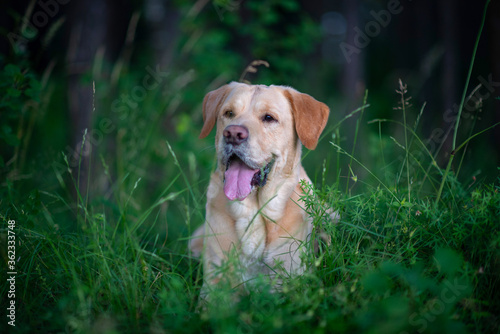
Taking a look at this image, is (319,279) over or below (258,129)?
below

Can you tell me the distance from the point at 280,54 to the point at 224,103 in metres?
3.93

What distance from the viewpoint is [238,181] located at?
2602 mm

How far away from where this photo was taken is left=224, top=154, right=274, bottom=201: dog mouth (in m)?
2.58

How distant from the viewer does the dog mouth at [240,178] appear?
2.58 m

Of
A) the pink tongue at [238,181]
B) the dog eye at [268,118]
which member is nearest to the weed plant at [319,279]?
the pink tongue at [238,181]

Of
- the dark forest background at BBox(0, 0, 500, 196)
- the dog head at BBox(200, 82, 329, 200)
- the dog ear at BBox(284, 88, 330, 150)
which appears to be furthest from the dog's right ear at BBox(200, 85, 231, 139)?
the dark forest background at BBox(0, 0, 500, 196)

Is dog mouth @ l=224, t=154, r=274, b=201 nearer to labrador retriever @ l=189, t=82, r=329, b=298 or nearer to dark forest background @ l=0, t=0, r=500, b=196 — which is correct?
labrador retriever @ l=189, t=82, r=329, b=298

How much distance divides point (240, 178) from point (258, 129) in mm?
374

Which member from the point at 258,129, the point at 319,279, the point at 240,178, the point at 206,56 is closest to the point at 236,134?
the point at 258,129

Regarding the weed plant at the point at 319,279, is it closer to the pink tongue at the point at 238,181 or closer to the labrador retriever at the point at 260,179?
the labrador retriever at the point at 260,179

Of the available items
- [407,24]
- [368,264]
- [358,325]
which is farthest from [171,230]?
[407,24]

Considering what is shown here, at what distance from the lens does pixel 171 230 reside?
398 cm

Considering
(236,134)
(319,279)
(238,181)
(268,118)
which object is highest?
(268,118)

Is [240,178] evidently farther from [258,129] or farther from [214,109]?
[214,109]
